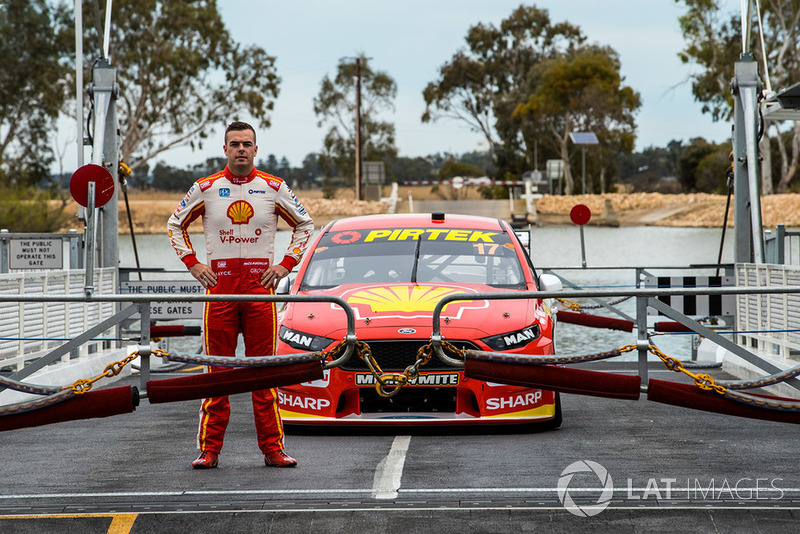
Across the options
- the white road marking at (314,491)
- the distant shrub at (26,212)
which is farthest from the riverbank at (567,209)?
the white road marking at (314,491)

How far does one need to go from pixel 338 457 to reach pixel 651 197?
73192 mm

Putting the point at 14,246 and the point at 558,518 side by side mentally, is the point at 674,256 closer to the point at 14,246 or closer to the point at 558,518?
the point at 14,246

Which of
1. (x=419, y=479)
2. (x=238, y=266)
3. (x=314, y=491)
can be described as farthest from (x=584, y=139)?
(x=314, y=491)

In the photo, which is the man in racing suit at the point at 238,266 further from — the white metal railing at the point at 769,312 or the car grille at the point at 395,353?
the white metal railing at the point at 769,312

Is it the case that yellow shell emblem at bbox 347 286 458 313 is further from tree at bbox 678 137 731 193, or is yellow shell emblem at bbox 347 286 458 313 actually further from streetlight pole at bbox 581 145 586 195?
tree at bbox 678 137 731 193

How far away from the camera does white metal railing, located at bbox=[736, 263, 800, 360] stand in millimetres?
11094

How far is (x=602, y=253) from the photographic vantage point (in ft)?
170

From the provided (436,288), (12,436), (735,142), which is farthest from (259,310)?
(735,142)

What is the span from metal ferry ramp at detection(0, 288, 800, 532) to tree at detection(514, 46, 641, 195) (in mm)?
66319

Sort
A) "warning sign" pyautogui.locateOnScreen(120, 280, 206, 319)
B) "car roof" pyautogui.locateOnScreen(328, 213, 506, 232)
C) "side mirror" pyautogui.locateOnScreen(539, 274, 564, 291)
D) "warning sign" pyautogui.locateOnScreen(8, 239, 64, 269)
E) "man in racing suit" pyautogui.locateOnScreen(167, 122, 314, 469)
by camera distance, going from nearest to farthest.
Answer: "man in racing suit" pyautogui.locateOnScreen(167, 122, 314, 469) < "side mirror" pyautogui.locateOnScreen(539, 274, 564, 291) < "car roof" pyautogui.locateOnScreen(328, 213, 506, 232) < "warning sign" pyautogui.locateOnScreen(8, 239, 64, 269) < "warning sign" pyautogui.locateOnScreen(120, 280, 206, 319)

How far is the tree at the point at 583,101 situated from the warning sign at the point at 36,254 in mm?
62838

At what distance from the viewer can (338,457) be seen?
7191mm

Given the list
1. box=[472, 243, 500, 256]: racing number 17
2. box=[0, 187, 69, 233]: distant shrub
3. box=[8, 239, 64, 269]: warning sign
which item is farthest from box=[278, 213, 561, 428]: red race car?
box=[0, 187, 69, 233]: distant shrub

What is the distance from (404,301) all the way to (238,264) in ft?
5.54
